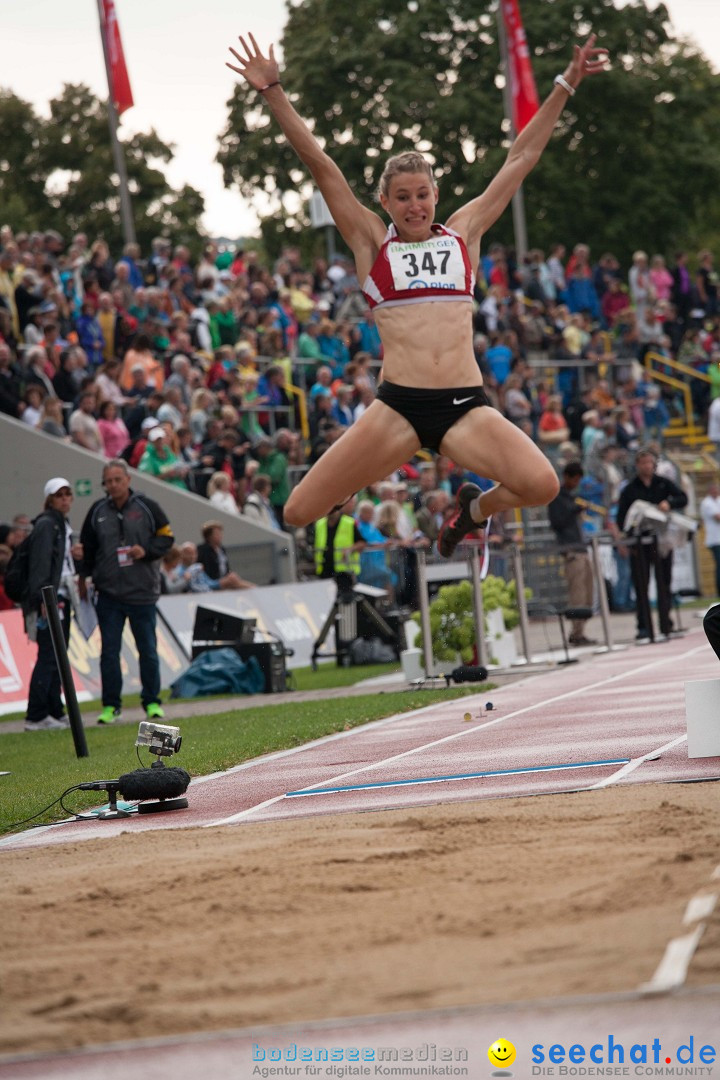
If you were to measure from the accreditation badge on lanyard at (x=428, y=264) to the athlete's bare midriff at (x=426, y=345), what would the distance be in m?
0.10

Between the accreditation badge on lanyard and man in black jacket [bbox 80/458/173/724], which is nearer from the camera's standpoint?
the accreditation badge on lanyard

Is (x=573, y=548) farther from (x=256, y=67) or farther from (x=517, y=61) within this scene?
(x=517, y=61)

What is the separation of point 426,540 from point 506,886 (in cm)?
1678

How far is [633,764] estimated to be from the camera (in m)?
8.19

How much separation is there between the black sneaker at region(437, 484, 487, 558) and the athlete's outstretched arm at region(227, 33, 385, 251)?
1.76 metres

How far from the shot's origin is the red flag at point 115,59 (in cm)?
2930

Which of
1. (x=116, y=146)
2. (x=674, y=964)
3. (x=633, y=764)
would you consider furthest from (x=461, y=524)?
(x=116, y=146)

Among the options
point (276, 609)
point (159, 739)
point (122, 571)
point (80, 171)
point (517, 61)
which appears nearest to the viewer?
point (159, 739)

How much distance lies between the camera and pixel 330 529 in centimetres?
2223

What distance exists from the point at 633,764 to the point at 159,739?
2.55 meters

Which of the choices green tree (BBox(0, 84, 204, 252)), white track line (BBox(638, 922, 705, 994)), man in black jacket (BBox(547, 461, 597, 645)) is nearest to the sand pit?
white track line (BBox(638, 922, 705, 994))

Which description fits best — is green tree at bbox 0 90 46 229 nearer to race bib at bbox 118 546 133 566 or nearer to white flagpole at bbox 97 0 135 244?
white flagpole at bbox 97 0 135 244

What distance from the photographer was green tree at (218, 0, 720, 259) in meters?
44.8

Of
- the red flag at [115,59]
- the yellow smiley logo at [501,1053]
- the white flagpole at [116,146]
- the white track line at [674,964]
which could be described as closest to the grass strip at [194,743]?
the white track line at [674,964]
